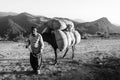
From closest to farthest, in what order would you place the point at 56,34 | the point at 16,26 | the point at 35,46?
the point at 35,46
the point at 56,34
the point at 16,26

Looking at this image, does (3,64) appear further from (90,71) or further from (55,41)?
(90,71)

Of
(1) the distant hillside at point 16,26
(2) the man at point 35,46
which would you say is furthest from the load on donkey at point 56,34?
(1) the distant hillside at point 16,26

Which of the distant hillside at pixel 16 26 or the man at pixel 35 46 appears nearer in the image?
the man at pixel 35 46

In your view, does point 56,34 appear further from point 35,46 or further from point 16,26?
point 16,26

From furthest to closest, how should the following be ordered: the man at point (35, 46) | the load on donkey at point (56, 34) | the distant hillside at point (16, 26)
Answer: the distant hillside at point (16, 26) → the load on donkey at point (56, 34) → the man at point (35, 46)

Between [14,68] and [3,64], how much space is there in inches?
37.2

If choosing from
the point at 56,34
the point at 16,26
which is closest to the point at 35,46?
the point at 56,34

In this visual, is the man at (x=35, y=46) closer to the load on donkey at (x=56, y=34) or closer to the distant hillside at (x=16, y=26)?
the load on donkey at (x=56, y=34)

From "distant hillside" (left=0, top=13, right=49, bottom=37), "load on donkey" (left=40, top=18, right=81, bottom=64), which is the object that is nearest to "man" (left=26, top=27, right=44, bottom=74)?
"load on donkey" (left=40, top=18, right=81, bottom=64)

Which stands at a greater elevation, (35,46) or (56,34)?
(56,34)

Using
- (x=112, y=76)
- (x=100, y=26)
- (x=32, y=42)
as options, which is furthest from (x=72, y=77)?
(x=100, y=26)

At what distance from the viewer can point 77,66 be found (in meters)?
7.77

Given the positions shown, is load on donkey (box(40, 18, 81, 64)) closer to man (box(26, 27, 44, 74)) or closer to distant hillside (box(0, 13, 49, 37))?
man (box(26, 27, 44, 74))

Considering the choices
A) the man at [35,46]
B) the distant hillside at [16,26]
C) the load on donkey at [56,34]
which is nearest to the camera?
the man at [35,46]
